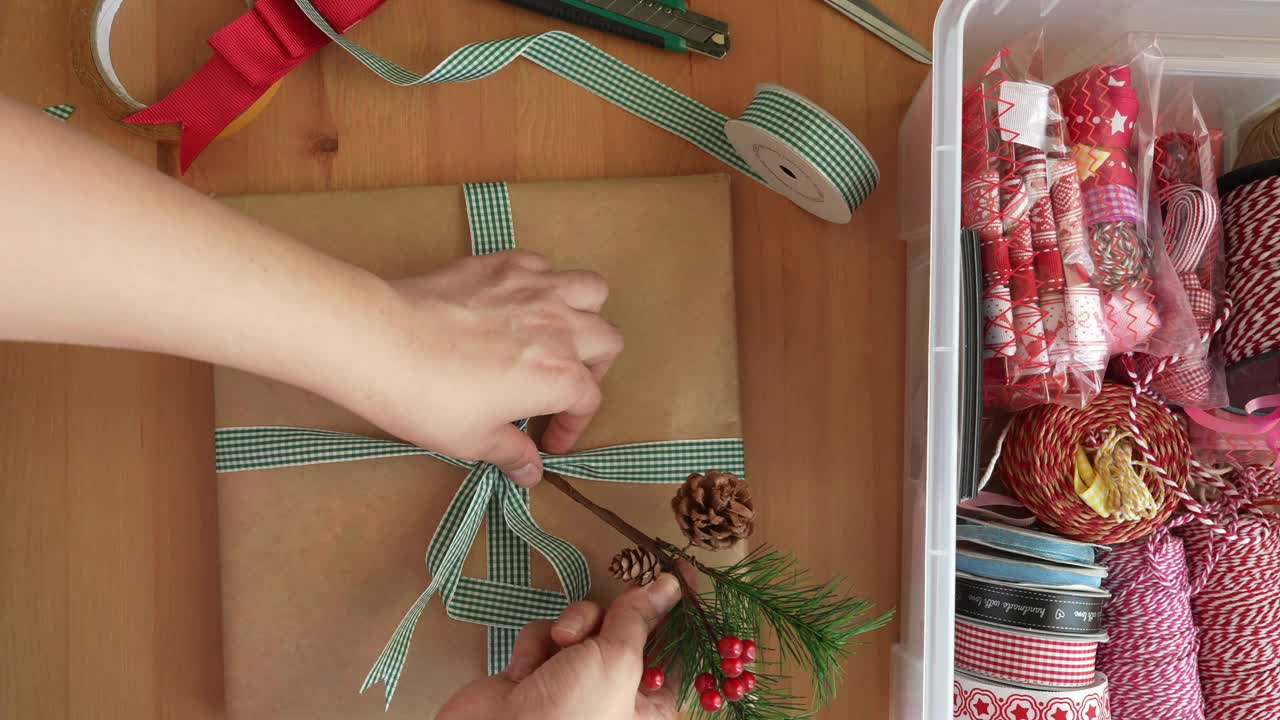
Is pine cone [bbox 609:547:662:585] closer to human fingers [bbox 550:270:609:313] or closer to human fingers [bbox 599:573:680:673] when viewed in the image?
human fingers [bbox 599:573:680:673]

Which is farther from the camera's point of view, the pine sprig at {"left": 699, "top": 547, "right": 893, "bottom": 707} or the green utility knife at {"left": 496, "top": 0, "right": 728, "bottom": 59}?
the green utility knife at {"left": 496, "top": 0, "right": 728, "bottom": 59}

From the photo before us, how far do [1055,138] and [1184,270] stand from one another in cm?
12

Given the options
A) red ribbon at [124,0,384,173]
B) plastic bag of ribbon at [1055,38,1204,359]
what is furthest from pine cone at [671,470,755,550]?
red ribbon at [124,0,384,173]

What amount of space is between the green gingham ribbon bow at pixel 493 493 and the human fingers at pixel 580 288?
0.20ft

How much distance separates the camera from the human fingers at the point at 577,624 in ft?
1.50

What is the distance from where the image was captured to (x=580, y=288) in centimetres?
52

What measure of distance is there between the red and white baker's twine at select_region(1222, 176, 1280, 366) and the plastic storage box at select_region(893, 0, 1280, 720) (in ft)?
0.25

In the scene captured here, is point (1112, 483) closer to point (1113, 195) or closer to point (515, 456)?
point (1113, 195)

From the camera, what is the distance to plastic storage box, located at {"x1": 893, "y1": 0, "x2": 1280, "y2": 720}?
0.43 m

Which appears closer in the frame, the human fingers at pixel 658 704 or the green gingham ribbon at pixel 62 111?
the human fingers at pixel 658 704

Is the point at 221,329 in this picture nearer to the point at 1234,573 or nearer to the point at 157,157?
the point at 157,157

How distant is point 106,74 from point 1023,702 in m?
0.68

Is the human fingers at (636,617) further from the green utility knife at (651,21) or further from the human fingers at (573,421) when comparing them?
the green utility knife at (651,21)

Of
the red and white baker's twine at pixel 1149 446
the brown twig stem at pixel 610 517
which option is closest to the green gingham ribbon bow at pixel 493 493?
the brown twig stem at pixel 610 517
